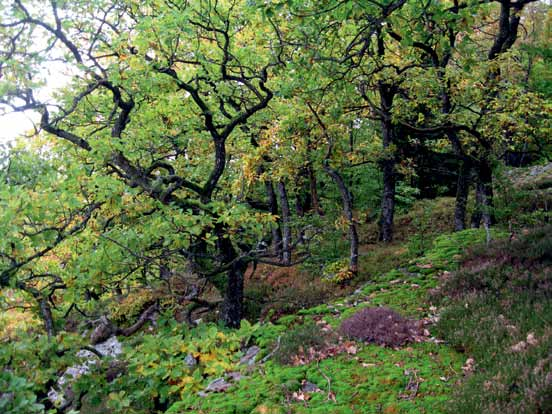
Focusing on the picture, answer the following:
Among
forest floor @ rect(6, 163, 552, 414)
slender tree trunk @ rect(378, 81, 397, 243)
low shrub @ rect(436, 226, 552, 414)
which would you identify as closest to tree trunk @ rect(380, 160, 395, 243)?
slender tree trunk @ rect(378, 81, 397, 243)

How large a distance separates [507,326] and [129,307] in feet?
46.5

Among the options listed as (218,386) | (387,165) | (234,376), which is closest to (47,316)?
(218,386)

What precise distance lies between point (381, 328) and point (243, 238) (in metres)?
4.76

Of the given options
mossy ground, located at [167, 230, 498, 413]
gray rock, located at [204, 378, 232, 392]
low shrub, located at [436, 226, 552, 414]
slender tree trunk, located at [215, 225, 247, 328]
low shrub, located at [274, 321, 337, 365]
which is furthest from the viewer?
slender tree trunk, located at [215, 225, 247, 328]

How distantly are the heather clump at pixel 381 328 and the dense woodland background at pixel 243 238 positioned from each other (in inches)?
1.4

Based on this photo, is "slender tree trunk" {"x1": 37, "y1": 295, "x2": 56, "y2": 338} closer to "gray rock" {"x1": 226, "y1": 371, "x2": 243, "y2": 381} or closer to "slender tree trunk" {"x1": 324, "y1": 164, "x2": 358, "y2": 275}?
"gray rock" {"x1": 226, "y1": 371, "x2": 243, "y2": 381}

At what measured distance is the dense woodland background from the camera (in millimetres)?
6242

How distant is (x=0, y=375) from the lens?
13.4 feet

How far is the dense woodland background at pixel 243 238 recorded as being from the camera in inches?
246

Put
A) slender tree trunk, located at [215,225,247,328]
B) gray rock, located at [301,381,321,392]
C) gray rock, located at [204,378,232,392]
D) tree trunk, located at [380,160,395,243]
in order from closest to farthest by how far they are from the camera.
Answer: gray rock, located at [301,381,321,392]
gray rock, located at [204,378,232,392]
slender tree trunk, located at [215,225,247,328]
tree trunk, located at [380,160,395,243]

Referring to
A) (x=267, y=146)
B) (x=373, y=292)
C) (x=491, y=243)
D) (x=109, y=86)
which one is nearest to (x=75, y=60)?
(x=109, y=86)

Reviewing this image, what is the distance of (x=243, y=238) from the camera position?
Answer: 1191 centimetres

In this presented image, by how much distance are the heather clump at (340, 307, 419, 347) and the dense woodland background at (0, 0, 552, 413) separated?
0.12ft

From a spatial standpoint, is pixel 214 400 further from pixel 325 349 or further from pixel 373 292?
pixel 373 292
